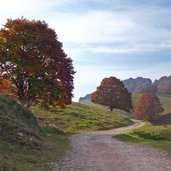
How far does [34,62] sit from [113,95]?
68.4 m

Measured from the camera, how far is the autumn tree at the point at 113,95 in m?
114

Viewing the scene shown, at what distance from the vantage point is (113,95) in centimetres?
11544

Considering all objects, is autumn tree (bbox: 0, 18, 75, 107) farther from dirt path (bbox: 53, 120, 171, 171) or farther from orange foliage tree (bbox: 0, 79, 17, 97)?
dirt path (bbox: 53, 120, 171, 171)

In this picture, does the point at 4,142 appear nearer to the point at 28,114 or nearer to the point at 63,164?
the point at 63,164

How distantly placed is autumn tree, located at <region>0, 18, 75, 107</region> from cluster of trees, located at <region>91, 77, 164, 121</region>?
2459 inches

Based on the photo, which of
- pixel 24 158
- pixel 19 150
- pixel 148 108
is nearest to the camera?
pixel 24 158

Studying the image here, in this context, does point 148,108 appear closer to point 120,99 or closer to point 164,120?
point 164,120

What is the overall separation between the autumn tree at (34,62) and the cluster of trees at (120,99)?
2459 inches

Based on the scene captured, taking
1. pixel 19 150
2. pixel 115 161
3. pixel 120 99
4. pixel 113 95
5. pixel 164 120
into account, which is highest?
pixel 113 95

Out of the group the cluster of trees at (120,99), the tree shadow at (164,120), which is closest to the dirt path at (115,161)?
the cluster of trees at (120,99)

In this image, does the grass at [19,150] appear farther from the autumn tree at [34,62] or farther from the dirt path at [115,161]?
the autumn tree at [34,62]

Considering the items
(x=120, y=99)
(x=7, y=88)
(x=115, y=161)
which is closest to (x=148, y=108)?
(x=120, y=99)

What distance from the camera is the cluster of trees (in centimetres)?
11406

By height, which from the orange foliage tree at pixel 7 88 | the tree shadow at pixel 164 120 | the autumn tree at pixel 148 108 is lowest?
the tree shadow at pixel 164 120
